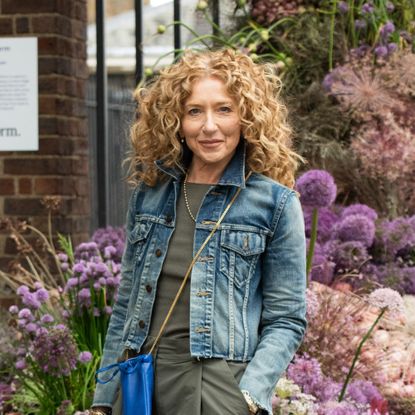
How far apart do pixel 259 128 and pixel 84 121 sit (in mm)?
3687

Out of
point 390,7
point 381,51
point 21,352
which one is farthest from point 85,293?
point 390,7

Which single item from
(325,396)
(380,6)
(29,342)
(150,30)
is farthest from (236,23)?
(150,30)

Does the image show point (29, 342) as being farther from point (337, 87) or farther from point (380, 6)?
point (380, 6)

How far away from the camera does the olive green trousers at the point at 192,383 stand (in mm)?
2453

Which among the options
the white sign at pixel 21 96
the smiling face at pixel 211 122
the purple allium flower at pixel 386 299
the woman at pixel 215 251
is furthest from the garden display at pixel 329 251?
the smiling face at pixel 211 122

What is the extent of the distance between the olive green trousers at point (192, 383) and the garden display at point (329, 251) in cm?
107

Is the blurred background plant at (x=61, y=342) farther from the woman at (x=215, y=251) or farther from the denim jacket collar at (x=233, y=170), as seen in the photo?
the denim jacket collar at (x=233, y=170)

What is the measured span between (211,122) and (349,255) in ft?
9.03

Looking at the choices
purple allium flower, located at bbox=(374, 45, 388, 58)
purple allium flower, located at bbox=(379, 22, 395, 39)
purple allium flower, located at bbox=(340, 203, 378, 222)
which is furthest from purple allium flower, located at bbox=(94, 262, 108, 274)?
purple allium flower, located at bbox=(379, 22, 395, 39)

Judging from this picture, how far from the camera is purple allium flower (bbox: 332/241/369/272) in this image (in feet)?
17.0

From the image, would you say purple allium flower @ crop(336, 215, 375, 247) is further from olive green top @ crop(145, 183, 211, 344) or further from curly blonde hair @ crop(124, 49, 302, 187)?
olive green top @ crop(145, 183, 211, 344)

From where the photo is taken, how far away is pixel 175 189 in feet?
8.70

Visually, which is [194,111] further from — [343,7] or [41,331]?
[343,7]

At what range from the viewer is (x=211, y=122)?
2547mm
